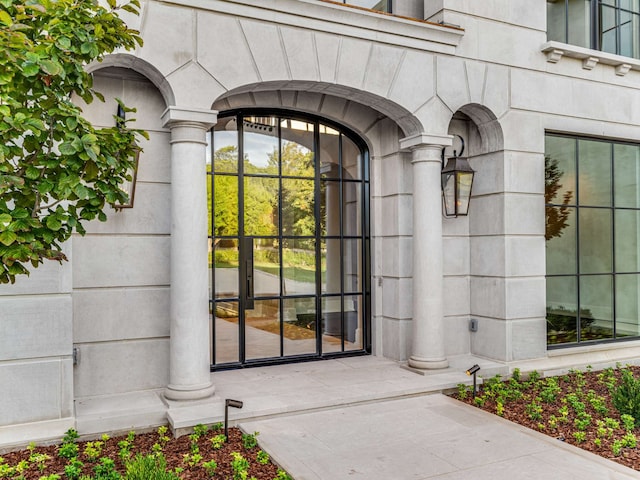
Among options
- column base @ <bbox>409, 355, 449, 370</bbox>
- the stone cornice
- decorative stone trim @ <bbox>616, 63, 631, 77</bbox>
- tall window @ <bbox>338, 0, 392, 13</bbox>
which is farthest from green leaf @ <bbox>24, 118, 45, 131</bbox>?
decorative stone trim @ <bbox>616, 63, 631, 77</bbox>

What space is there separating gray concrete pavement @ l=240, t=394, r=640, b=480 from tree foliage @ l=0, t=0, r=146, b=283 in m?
2.77

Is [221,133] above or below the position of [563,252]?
above

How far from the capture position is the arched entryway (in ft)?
22.9

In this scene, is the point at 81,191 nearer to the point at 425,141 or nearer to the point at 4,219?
the point at 4,219

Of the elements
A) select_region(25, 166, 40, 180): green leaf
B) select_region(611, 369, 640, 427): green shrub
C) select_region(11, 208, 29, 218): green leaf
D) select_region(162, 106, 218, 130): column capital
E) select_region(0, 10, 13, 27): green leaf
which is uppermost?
select_region(162, 106, 218, 130): column capital

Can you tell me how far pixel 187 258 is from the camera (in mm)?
5492

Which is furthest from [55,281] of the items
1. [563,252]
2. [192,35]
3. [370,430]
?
[563,252]

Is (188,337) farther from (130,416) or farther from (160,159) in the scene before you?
(160,159)

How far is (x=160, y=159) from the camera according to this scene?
19.6 feet

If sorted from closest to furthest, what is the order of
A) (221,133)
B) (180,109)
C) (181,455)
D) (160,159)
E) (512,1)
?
(181,455), (180,109), (160,159), (221,133), (512,1)

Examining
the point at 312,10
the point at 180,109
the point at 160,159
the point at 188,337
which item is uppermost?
the point at 312,10

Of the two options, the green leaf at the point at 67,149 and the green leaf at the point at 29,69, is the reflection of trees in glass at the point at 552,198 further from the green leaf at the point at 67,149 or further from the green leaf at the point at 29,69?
the green leaf at the point at 29,69

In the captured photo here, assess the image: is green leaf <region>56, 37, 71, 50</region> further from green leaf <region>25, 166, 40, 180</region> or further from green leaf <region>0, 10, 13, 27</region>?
green leaf <region>25, 166, 40, 180</region>

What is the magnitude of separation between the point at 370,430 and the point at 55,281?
340 centimetres
